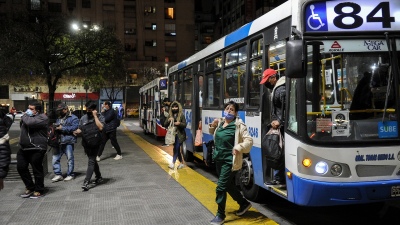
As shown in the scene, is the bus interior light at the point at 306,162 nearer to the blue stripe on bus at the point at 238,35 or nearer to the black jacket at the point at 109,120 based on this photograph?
the blue stripe on bus at the point at 238,35

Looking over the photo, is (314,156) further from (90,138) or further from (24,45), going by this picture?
(24,45)

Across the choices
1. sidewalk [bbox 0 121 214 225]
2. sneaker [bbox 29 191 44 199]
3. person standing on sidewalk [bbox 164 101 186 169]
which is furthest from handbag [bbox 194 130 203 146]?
sneaker [bbox 29 191 44 199]

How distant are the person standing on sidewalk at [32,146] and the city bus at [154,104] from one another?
29.7ft

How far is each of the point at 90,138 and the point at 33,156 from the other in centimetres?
106

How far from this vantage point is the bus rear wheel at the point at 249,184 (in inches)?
252

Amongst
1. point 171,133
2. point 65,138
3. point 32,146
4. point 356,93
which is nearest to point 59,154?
point 65,138

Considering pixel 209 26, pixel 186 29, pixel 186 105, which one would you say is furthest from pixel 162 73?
pixel 186 105

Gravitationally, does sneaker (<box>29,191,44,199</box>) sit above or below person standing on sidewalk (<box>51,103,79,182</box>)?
below

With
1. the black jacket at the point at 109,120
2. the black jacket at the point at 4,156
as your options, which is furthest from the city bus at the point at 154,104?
the black jacket at the point at 4,156

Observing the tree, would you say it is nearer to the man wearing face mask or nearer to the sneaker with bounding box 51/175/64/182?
the sneaker with bounding box 51/175/64/182

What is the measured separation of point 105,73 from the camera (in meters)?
23.8

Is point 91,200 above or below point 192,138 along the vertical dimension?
below

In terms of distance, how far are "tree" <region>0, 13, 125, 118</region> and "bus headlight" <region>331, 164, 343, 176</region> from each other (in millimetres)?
17479

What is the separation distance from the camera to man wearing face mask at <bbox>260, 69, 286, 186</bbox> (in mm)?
5348
